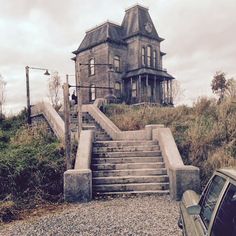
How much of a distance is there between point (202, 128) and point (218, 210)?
940cm

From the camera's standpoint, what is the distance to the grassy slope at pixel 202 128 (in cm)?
977

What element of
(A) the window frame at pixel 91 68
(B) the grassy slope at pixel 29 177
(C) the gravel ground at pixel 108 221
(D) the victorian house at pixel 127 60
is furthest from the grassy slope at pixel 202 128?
(A) the window frame at pixel 91 68

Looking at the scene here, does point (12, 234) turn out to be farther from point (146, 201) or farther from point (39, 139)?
point (39, 139)

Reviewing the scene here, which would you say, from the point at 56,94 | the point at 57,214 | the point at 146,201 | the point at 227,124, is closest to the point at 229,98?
the point at 227,124

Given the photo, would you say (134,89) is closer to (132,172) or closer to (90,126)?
(90,126)

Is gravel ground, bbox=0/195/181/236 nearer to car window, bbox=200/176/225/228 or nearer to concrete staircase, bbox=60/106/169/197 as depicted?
concrete staircase, bbox=60/106/169/197

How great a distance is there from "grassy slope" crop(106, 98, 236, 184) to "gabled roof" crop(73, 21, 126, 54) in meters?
18.4

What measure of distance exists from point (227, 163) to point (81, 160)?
4.58 metres

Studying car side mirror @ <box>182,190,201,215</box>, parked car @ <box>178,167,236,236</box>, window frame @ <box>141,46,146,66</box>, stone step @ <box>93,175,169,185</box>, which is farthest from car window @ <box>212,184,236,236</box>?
window frame @ <box>141,46,146,66</box>

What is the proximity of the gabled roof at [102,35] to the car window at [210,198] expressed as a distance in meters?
29.5

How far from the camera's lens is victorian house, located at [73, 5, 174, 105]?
31.5 metres

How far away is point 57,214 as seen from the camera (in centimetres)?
667

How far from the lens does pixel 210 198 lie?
3.04m

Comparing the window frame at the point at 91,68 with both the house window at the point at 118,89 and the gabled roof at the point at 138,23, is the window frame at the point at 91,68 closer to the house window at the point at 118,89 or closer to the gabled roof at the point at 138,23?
the house window at the point at 118,89
